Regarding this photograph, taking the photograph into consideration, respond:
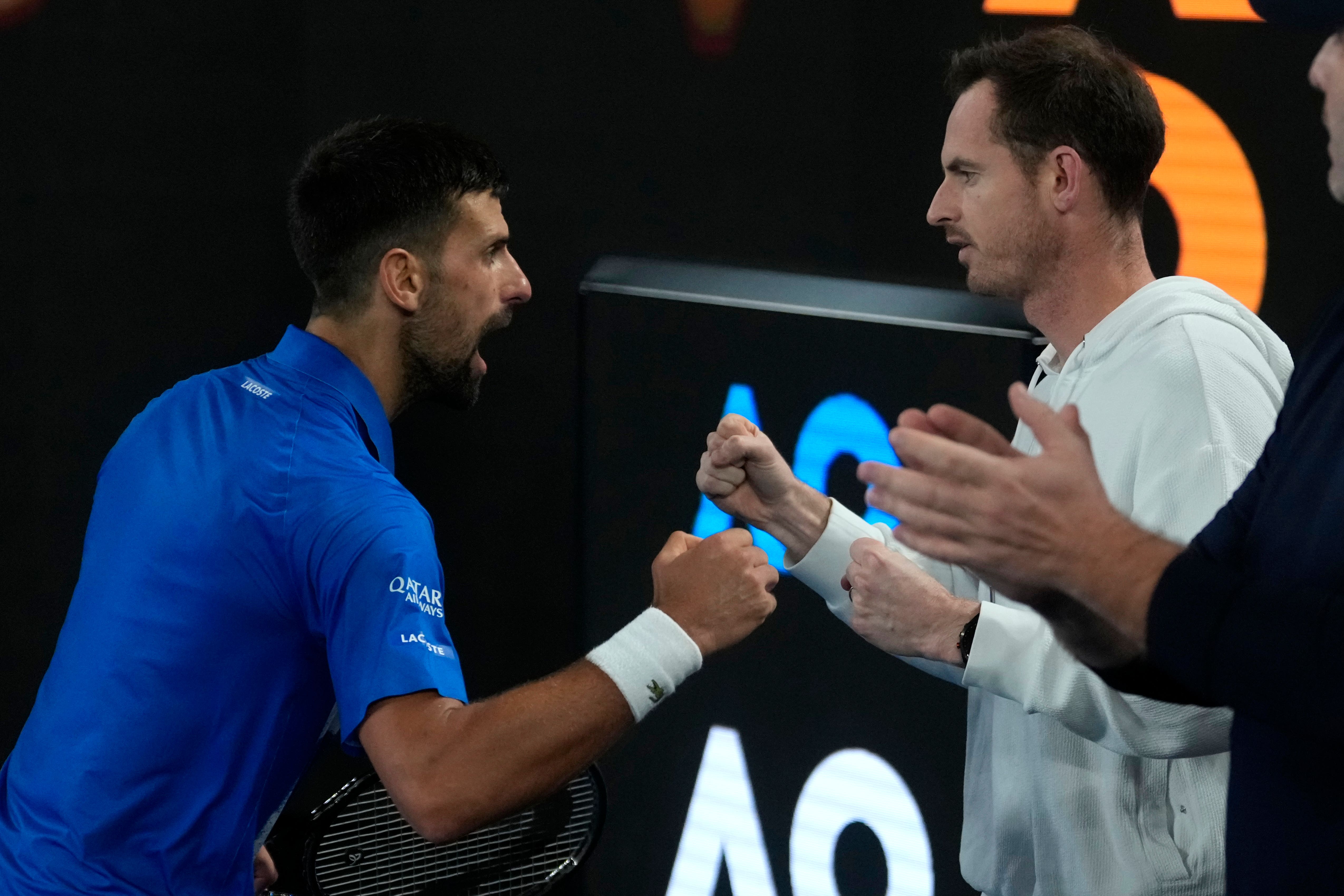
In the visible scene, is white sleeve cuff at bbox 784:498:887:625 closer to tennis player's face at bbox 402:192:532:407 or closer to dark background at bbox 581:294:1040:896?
dark background at bbox 581:294:1040:896

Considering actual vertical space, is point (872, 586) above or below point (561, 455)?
above

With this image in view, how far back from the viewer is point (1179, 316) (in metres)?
1.75

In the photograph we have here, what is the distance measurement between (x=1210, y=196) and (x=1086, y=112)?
614 mm

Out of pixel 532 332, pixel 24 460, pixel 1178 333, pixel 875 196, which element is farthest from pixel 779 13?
pixel 24 460

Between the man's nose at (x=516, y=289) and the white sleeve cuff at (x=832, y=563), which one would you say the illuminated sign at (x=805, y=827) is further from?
the man's nose at (x=516, y=289)

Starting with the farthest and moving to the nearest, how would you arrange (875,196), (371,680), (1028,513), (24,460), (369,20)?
(369,20), (875,196), (24,460), (371,680), (1028,513)

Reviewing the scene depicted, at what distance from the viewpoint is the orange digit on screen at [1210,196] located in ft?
8.15

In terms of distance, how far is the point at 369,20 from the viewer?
318 centimetres

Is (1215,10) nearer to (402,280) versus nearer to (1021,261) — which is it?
(1021,261)

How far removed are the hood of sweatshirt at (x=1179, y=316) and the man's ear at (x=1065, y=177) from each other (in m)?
0.20

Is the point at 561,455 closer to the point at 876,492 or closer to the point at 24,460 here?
the point at 24,460

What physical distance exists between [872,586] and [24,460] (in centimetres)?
174

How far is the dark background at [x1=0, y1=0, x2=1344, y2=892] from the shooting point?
2518 millimetres

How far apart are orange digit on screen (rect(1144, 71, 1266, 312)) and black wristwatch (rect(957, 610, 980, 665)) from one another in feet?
3.78
